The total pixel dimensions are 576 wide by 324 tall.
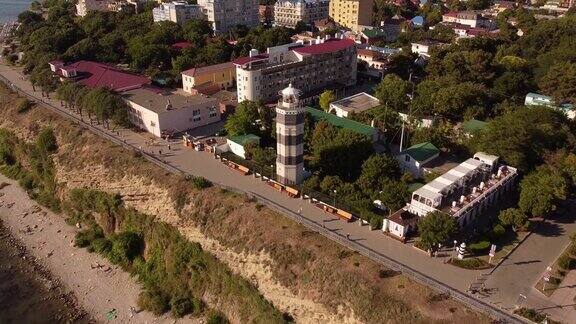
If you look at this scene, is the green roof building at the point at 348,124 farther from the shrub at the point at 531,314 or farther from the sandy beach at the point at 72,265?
the sandy beach at the point at 72,265

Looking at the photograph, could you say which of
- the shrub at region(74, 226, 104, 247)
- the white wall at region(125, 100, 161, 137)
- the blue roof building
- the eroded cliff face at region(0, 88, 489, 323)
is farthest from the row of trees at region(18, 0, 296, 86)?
the blue roof building

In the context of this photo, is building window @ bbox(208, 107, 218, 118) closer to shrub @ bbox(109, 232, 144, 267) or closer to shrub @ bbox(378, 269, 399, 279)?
shrub @ bbox(109, 232, 144, 267)

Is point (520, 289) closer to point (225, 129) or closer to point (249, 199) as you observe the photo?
point (249, 199)

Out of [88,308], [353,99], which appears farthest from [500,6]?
[88,308]

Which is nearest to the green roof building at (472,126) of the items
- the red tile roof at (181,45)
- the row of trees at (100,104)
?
the row of trees at (100,104)

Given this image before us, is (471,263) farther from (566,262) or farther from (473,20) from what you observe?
(473,20)

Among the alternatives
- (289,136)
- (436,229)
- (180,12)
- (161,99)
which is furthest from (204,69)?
(180,12)
